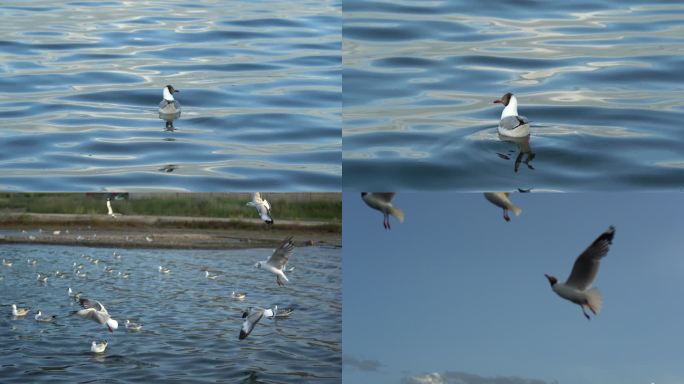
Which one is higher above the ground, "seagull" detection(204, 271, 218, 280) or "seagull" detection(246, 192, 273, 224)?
"seagull" detection(246, 192, 273, 224)

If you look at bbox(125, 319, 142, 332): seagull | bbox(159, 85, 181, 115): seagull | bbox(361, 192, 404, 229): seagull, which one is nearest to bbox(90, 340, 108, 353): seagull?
bbox(125, 319, 142, 332): seagull

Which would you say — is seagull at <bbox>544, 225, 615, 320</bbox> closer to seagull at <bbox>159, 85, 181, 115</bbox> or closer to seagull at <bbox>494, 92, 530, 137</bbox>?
seagull at <bbox>494, 92, 530, 137</bbox>

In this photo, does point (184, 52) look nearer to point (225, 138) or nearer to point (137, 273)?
point (225, 138)

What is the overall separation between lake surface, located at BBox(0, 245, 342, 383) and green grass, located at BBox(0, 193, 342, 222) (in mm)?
212

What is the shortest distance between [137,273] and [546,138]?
2356 mm

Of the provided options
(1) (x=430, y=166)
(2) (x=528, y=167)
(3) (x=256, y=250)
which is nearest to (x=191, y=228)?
(3) (x=256, y=250)

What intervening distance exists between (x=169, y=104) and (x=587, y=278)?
2.72 metres

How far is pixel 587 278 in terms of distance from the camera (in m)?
5.32

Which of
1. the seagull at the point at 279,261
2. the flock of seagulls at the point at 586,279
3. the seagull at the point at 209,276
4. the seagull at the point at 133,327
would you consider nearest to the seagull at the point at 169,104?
the seagull at the point at 209,276

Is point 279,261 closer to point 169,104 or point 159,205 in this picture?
point 159,205

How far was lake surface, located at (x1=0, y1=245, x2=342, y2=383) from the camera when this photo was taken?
18.4 ft

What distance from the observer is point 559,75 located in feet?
19.6

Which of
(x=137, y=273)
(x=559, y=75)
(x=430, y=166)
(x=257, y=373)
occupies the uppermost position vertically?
(x=559, y=75)

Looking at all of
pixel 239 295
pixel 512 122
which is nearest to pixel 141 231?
pixel 239 295
